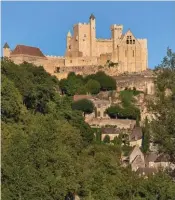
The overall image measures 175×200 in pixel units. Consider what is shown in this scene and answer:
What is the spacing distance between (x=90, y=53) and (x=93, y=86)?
1634cm

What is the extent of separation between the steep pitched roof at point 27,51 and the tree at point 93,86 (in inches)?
610

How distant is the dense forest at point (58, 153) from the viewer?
89.1ft

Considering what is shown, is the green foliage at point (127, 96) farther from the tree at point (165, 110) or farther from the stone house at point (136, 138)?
the tree at point (165, 110)

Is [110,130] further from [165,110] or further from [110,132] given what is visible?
[165,110]

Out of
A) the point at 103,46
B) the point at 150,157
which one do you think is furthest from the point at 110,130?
the point at 103,46

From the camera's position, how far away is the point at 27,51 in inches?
3819

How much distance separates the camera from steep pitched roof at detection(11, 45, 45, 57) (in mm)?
96125

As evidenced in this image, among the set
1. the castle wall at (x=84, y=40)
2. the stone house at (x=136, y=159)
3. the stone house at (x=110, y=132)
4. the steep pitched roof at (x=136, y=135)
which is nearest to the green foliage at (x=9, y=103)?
the stone house at (x=136, y=159)

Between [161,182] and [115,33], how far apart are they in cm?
6610

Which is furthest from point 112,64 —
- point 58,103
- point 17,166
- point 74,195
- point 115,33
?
point 17,166

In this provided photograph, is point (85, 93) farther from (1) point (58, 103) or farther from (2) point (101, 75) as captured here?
(1) point (58, 103)

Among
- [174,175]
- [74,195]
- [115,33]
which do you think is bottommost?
[74,195]

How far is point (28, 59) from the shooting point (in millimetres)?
95000

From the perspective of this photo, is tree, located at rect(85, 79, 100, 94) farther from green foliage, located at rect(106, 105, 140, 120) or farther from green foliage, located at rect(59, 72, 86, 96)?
green foliage, located at rect(106, 105, 140, 120)
